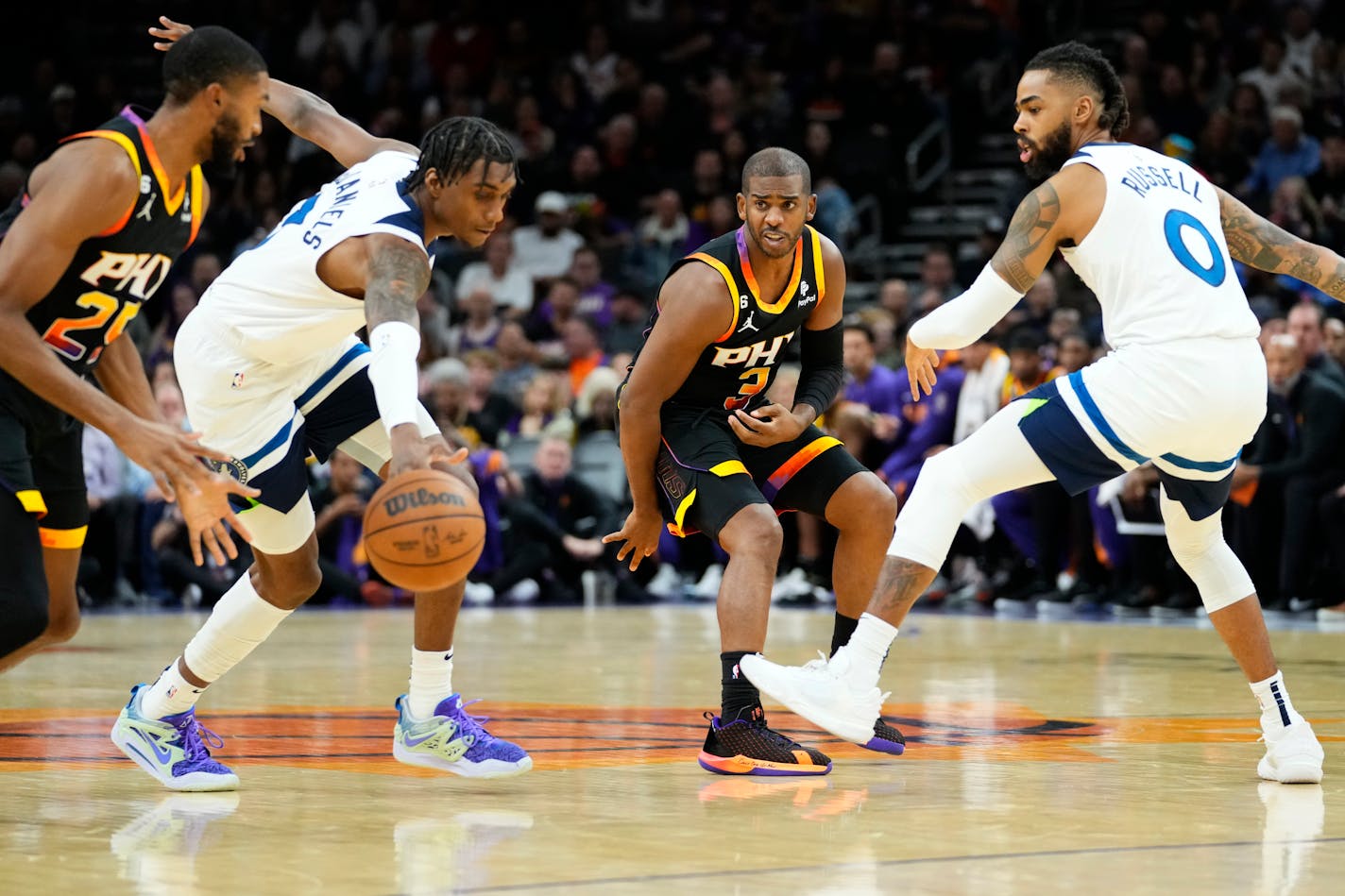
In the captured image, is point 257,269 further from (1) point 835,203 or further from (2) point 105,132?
(1) point 835,203

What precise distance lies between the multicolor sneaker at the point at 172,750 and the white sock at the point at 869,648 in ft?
5.71

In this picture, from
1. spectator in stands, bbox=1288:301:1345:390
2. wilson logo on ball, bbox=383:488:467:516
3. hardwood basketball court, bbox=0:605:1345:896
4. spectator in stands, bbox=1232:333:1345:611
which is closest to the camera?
hardwood basketball court, bbox=0:605:1345:896

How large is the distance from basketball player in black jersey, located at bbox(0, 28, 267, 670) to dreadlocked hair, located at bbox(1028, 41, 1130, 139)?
7.48 feet

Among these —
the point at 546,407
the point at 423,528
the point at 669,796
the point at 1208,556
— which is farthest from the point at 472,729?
the point at 546,407

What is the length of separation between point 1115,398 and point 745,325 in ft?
3.89

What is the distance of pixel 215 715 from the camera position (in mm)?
6562

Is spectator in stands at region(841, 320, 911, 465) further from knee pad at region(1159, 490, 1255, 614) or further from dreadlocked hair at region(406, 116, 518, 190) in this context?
dreadlocked hair at region(406, 116, 518, 190)

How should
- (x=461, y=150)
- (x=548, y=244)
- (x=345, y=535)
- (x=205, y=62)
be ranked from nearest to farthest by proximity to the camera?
(x=205, y=62)
(x=461, y=150)
(x=345, y=535)
(x=548, y=244)

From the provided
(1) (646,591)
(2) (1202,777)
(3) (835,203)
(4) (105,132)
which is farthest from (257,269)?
(3) (835,203)

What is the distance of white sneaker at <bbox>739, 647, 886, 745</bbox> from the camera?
5.02 metres

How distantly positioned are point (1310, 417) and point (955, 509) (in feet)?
22.7

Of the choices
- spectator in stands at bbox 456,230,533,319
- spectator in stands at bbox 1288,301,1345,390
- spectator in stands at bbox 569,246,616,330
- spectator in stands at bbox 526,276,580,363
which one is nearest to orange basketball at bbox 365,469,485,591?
spectator in stands at bbox 1288,301,1345,390

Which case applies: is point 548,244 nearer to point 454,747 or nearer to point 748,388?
point 748,388

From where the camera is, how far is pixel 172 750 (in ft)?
16.5
